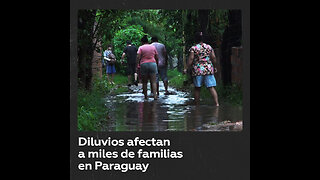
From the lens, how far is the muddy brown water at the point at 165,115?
7.31 metres

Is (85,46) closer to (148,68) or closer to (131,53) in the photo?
(148,68)

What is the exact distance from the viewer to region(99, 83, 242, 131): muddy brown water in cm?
731

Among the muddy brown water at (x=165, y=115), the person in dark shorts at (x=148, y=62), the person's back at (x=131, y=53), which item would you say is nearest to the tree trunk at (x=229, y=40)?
the muddy brown water at (x=165, y=115)

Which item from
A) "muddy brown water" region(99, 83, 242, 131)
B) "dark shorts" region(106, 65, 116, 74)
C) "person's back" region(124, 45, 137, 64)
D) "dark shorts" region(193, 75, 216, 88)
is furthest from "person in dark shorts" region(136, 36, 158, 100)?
"dark shorts" region(106, 65, 116, 74)

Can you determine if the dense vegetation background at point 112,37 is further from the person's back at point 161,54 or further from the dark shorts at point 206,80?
the person's back at point 161,54

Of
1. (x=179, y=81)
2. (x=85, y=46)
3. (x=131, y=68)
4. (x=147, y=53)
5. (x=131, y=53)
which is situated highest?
(x=131, y=53)

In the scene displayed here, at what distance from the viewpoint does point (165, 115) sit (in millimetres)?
8625

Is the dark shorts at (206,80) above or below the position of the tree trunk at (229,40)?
below

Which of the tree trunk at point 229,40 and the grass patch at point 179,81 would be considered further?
the grass patch at point 179,81

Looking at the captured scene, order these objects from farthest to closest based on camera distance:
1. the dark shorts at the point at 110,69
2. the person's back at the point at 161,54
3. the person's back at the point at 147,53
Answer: the dark shorts at the point at 110,69 → the person's back at the point at 161,54 → the person's back at the point at 147,53

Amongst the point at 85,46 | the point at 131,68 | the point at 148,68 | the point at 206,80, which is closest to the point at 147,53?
the point at 148,68

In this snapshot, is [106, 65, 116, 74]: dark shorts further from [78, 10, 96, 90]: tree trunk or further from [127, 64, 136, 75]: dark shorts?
[78, 10, 96, 90]: tree trunk
